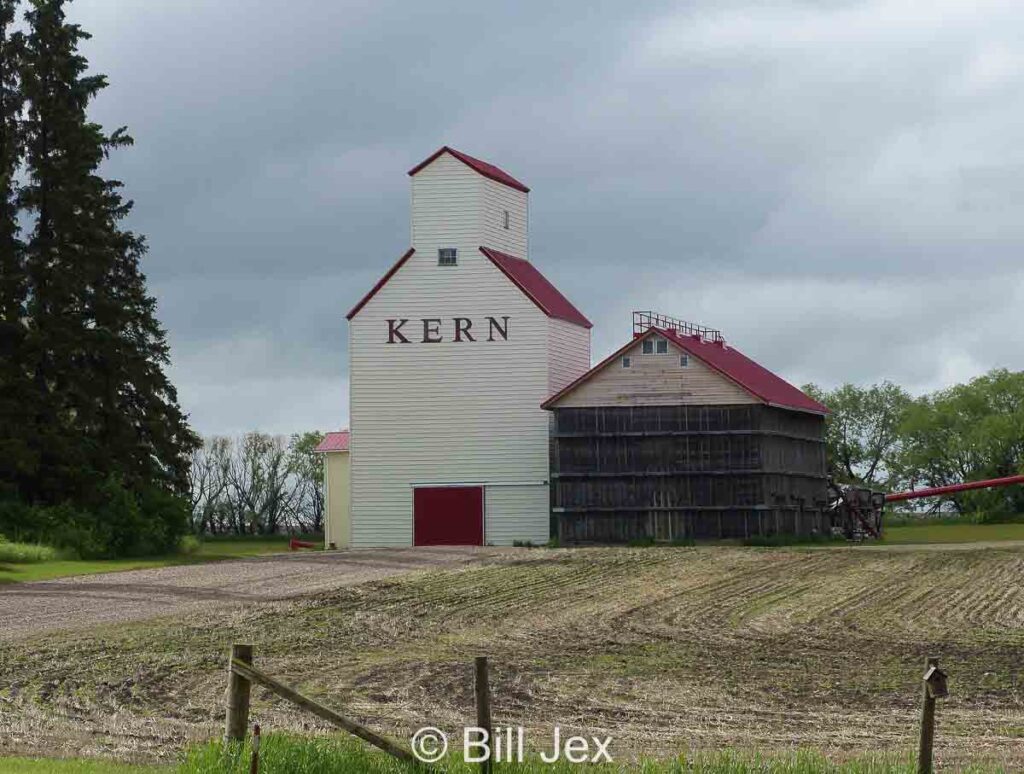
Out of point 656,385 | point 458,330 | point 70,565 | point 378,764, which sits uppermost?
point 458,330

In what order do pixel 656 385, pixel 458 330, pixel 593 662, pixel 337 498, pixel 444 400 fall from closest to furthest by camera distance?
pixel 593 662 < pixel 656 385 < pixel 444 400 < pixel 458 330 < pixel 337 498

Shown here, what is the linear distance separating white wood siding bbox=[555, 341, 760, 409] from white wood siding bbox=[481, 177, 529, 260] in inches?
292

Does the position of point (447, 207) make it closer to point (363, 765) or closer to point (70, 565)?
→ point (70, 565)

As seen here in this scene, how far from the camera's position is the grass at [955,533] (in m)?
70.9

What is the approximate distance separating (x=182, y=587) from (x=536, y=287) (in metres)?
29.5

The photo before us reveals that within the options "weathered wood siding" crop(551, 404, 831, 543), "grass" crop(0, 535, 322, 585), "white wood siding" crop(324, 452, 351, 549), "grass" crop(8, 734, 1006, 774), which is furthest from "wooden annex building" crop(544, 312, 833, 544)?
"grass" crop(8, 734, 1006, 774)

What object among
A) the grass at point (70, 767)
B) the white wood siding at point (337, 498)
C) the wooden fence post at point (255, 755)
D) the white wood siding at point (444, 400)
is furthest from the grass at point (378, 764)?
the white wood siding at point (337, 498)

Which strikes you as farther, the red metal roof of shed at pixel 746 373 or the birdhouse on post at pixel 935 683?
the red metal roof of shed at pixel 746 373

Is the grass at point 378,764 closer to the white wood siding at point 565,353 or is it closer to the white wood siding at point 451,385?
the white wood siding at point 451,385

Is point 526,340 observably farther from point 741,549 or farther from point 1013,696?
point 1013,696

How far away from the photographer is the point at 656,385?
63719 mm

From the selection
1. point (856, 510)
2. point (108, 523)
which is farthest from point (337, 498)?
point (856, 510)

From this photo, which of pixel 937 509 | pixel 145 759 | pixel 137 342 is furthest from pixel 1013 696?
pixel 937 509

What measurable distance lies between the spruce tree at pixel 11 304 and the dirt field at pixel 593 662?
1865 cm
